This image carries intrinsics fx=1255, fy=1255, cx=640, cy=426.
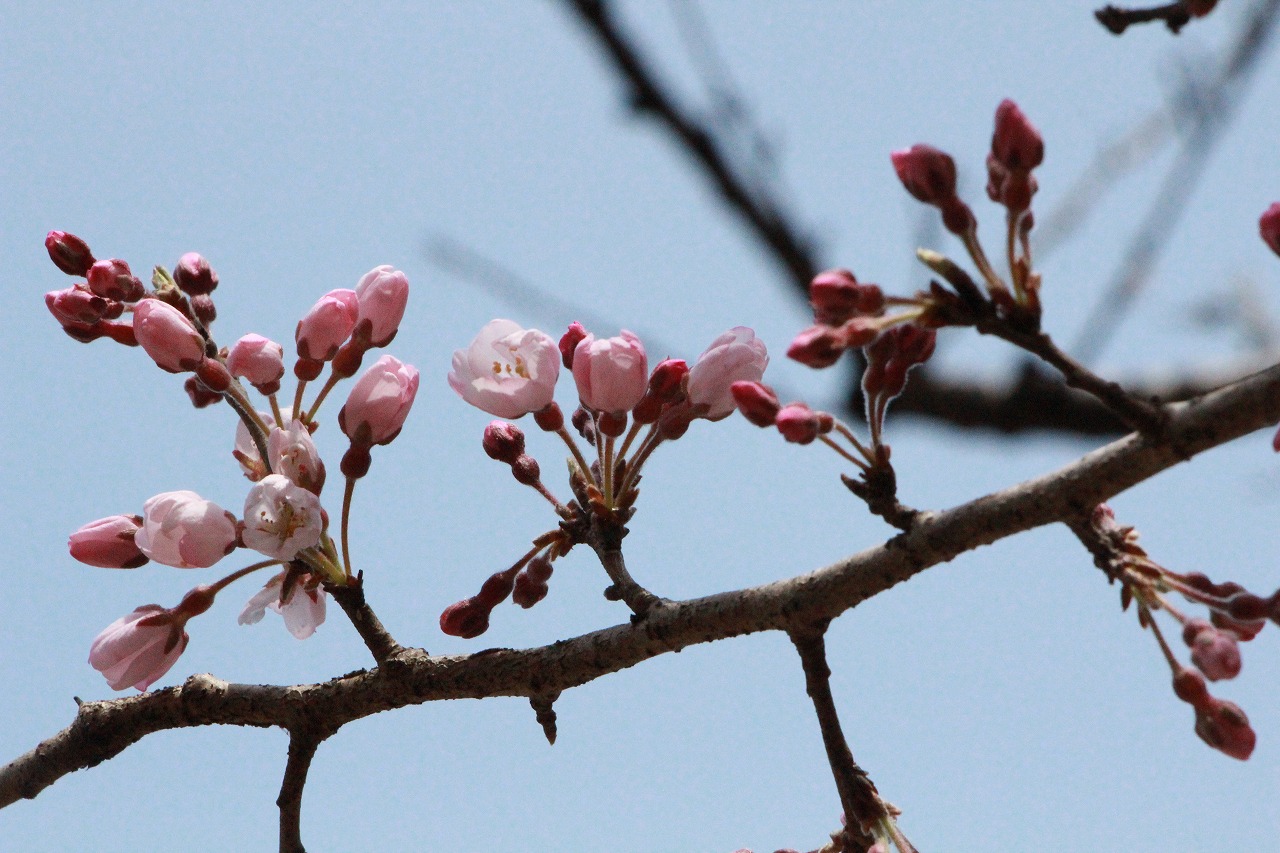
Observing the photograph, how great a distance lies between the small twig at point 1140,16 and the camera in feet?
6.20

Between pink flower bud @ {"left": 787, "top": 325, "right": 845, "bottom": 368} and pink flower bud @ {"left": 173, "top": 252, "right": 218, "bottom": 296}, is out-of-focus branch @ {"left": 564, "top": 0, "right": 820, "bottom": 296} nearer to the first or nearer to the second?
pink flower bud @ {"left": 787, "top": 325, "right": 845, "bottom": 368}

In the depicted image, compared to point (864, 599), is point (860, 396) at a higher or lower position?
higher

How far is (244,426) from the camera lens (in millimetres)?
2742

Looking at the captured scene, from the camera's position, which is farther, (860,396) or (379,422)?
(379,422)

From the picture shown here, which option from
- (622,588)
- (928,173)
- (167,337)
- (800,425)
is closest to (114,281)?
(167,337)

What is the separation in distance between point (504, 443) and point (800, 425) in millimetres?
881

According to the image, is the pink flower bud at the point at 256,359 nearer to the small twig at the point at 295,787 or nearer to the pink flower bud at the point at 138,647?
the pink flower bud at the point at 138,647

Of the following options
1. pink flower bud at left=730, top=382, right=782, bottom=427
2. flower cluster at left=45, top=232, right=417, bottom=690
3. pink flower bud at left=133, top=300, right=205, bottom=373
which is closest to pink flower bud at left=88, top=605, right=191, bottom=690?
flower cluster at left=45, top=232, right=417, bottom=690

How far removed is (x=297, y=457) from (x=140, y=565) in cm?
48

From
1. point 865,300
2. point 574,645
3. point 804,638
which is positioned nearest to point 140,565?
point 574,645

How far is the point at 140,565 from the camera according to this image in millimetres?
2598

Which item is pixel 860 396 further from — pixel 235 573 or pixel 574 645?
pixel 235 573

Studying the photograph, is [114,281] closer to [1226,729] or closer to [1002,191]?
[1002,191]

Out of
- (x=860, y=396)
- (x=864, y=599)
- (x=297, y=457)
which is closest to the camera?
(x=864, y=599)
